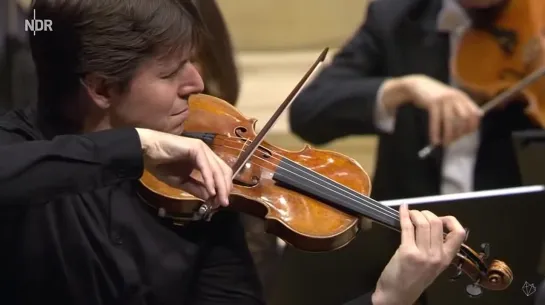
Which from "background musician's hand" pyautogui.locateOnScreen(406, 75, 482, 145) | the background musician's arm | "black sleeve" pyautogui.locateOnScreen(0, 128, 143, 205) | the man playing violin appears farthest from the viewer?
the background musician's arm

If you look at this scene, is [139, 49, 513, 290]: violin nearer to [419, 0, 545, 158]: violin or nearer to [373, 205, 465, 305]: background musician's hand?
[373, 205, 465, 305]: background musician's hand

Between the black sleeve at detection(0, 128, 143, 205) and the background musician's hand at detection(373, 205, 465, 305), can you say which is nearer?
the black sleeve at detection(0, 128, 143, 205)

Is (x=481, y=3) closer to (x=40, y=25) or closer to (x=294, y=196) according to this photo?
(x=294, y=196)

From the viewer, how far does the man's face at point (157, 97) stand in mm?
1005

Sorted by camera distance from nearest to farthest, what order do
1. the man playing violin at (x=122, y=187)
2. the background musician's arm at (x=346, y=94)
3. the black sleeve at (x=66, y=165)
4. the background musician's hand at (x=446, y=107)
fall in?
the black sleeve at (x=66, y=165), the man playing violin at (x=122, y=187), the background musician's hand at (x=446, y=107), the background musician's arm at (x=346, y=94)

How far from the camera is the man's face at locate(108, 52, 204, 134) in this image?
1005 millimetres

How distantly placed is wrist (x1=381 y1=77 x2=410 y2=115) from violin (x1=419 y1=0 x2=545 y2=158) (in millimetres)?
96

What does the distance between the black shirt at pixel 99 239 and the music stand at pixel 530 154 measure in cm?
57

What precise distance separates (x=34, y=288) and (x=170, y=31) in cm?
34

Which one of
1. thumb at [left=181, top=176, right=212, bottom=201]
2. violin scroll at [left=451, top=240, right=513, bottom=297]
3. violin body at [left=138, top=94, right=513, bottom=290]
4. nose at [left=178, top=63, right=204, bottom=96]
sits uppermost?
nose at [left=178, top=63, right=204, bottom=96]

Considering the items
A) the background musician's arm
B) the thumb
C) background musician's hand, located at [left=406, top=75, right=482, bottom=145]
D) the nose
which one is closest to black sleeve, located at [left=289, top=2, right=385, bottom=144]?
the background musician's arm

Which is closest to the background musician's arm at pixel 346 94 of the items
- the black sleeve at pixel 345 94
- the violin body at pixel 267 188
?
the black sleeve at pixel 345 94

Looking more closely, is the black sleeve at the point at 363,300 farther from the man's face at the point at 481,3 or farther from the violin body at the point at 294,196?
the man's face at the point at 481,3

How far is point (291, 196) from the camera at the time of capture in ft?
3.38
